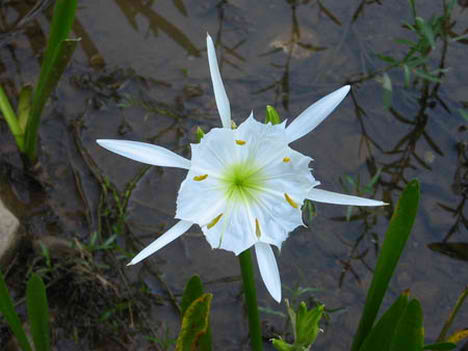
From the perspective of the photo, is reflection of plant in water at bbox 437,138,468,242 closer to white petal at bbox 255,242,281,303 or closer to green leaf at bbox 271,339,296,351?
green leaf at bbox 271,339,296,351

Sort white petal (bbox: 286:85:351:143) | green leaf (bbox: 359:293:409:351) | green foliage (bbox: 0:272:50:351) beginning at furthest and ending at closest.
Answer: green foliage (bbox: 0:272:50:351) → green leaf (bbox: 359:293:409:351) → white petal (bbox: 286:85:351:143)

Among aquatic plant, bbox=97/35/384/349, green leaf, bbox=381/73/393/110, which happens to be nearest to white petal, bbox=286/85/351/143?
aquatic plant, bbox=97/35/384/349

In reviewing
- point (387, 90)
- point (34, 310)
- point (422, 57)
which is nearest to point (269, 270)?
point (34, 310)

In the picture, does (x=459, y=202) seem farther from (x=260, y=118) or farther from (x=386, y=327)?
(x=386, y=327)

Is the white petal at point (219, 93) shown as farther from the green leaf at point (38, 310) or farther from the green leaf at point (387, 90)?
the green leaf at point (387, 90)

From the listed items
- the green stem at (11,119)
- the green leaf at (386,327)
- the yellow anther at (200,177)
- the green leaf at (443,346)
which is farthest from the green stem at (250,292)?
the green stem at (11,119)

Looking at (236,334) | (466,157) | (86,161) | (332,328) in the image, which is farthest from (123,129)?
(466,157)

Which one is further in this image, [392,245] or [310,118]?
[392,245]
